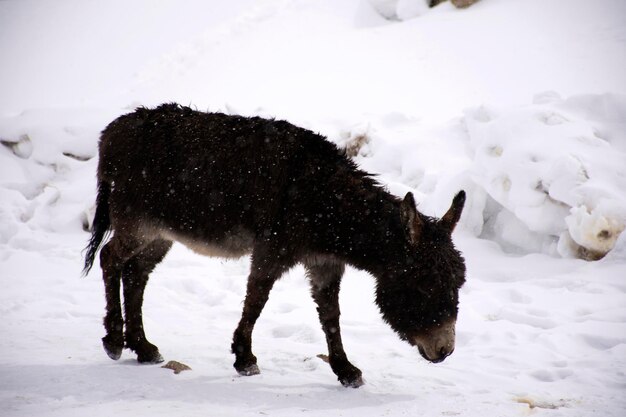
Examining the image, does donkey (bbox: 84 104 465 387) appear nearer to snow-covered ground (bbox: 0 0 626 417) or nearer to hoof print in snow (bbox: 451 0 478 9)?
snow-covered ground (bbox: 0 0 626 417)

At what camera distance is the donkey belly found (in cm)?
421

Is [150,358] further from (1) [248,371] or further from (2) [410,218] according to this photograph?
(2) [410,218]

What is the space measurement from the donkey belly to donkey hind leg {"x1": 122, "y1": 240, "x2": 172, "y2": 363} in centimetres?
36

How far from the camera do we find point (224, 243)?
4.28m

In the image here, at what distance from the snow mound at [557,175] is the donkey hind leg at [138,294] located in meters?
4.47

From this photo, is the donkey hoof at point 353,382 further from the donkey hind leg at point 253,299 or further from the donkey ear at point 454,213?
the donkey ear at point 454,213

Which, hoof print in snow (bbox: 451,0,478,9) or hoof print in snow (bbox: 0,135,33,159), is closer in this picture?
hoof print in snow (bbox: 0,135,33,159)

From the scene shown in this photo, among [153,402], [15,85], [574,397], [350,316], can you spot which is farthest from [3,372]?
[15,85]

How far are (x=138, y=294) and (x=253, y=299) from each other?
1.16 m

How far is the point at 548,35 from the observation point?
14789mm

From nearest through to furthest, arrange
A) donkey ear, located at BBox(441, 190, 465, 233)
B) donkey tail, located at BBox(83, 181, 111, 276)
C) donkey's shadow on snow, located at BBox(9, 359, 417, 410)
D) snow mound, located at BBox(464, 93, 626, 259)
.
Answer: donkey's shadow on snow, located at BBox(9, 359, 417, 410), donkey ear, located at BBox(441, 190, 465, 233), donkey tail, located at BBox(83, 181, 111, 276), snow mound, located at BBox(464, 93, 626, 259)

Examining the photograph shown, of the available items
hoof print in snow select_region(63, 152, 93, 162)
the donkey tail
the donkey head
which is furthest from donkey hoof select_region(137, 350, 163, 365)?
hoof print in snow select_region(63, 152, 93, 162)

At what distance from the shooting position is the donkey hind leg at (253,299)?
13.3ft

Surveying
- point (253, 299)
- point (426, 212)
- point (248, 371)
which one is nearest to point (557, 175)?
point (426, 212)
